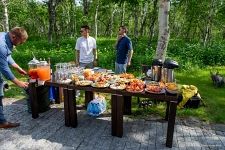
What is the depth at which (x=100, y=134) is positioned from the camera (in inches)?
245

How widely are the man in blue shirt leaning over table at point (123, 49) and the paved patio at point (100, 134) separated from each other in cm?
204

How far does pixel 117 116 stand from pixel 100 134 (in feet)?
1.80

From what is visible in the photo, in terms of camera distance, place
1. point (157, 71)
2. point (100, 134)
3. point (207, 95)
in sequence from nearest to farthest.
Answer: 1. point (100, 134)
2. point (157, 71)
3. point (207, 95)

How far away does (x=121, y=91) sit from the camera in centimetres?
586

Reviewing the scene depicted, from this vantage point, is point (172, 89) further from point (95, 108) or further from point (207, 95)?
point (207, 95)

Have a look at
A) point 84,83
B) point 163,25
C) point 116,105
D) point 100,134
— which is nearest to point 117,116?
point 116,105

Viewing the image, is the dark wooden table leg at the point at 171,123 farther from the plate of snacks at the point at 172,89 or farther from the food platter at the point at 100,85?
the food platter at the point at 100,85

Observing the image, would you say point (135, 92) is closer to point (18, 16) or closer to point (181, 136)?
point (181, 136)

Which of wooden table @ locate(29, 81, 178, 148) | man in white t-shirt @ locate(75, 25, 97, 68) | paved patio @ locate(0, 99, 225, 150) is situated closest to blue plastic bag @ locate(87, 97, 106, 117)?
paved patio @ locate(0, 99, 225, 150)

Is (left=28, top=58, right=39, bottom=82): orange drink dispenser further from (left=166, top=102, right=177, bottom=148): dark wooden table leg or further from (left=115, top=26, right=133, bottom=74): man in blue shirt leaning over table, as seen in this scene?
(left=166, top=102, right=177, bottom=148): dark wooden table leg

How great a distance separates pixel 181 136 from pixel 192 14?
91.9 feet

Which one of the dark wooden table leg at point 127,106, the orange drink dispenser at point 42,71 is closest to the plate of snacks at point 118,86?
the dark wooden table leg at point 127,106

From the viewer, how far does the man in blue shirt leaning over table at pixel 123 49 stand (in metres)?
8.38

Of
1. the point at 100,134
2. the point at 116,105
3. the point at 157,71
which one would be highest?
the point at 157,71
